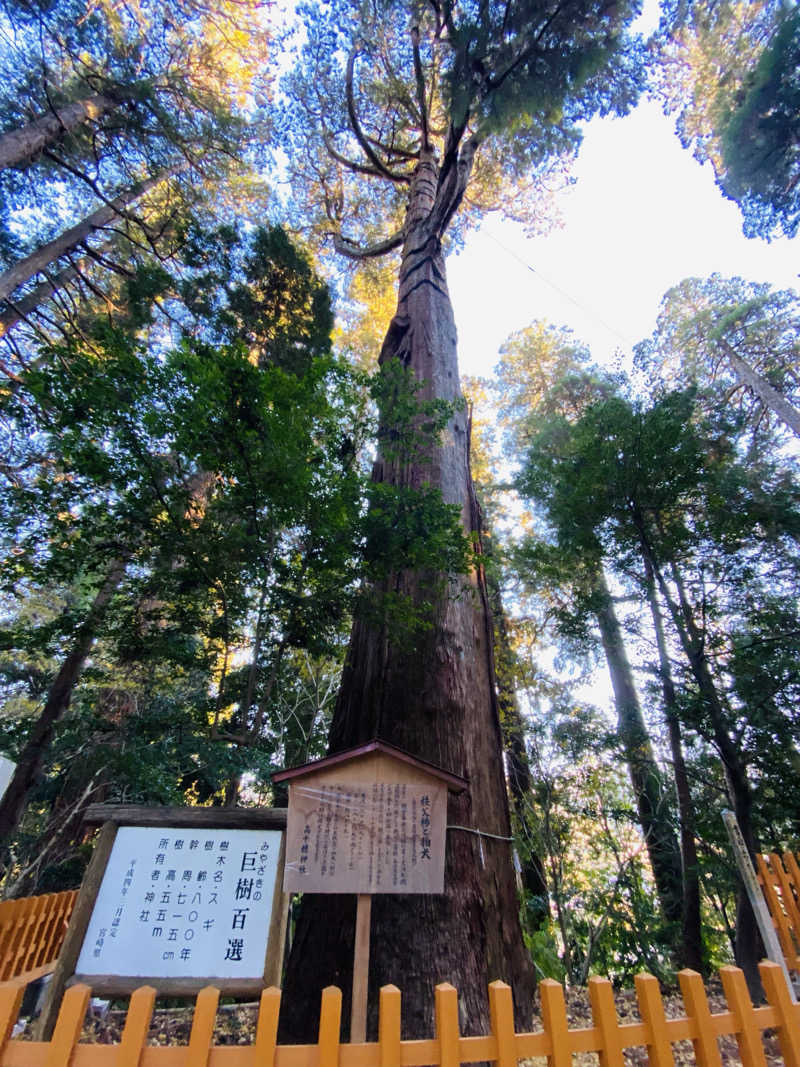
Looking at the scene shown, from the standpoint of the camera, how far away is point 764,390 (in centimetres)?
848

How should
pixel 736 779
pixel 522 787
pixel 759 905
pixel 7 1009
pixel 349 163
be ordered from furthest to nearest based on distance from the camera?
pixel 349 163, pixel 522 787, pixel 736 779, pixel 759 905, pixel 7 1009

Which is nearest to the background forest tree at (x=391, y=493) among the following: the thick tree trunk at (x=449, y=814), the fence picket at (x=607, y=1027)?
the thick tree trunk at (x=449, y=814)

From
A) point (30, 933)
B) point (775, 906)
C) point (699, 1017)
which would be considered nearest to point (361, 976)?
point (699, 1017)

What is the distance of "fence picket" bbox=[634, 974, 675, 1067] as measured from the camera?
4.53 ft

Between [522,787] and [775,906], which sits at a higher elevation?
[522,787]

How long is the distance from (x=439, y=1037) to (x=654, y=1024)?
2.10ft

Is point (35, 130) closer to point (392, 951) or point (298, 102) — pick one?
point (298, 102)

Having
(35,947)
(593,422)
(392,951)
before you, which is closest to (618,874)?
(392,951)

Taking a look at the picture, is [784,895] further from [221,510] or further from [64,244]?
[64,244]

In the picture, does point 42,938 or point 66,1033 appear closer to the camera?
point 66,1033

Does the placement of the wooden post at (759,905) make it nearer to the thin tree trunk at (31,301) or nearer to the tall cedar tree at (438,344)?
the tall cedar tree at (438,344)

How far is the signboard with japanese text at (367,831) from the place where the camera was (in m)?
1.86

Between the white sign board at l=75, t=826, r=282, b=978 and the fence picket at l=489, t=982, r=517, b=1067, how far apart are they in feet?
3.09

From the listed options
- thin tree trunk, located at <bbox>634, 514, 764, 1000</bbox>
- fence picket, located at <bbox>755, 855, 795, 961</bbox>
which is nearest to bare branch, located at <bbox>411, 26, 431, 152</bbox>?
thin tree trunk, located at <bbox>634, 514, 764, 1000</bbox>
